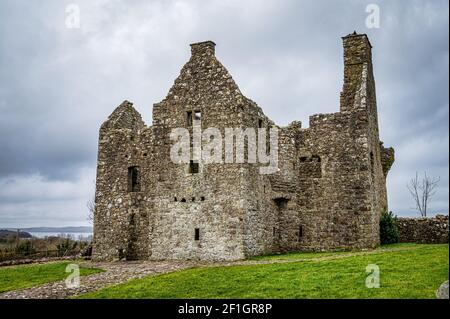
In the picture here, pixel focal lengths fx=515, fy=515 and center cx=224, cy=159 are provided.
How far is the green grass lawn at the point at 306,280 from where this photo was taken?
14.0 m

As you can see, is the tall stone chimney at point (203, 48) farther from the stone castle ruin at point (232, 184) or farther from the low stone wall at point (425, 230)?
the low stone wall at point (425, 230)

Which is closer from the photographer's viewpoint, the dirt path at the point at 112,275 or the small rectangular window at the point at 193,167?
the dirt path at the point at 112,275

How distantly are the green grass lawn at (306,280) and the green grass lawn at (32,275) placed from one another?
4.40m

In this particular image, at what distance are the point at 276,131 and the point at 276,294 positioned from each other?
45.2 ft

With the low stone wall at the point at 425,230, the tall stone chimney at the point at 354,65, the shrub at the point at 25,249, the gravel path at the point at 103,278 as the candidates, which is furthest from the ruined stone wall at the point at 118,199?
the low stone wall at the point at 425,230

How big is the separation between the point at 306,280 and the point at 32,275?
12.6 m

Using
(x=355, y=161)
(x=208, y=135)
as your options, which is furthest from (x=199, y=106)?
(x=355, y=161)

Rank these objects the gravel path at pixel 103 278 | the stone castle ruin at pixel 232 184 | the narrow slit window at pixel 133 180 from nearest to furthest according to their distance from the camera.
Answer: the gravel path at pixel 103 278
the stone castle ruin at pixel 232 184
the narrow slit window at pixel 133 180

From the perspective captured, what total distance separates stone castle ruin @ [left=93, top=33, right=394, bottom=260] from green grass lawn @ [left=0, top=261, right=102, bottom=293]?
377 centimetres

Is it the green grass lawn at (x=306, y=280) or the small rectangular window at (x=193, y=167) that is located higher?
the small rectangular window at (x=193, y=167)

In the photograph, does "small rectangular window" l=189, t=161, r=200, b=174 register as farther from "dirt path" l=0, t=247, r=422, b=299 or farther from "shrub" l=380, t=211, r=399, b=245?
"shrub" l=380, t=211, r=399, b=245

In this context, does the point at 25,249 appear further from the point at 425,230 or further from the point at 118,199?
the point at 425,230

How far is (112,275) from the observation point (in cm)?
2066
